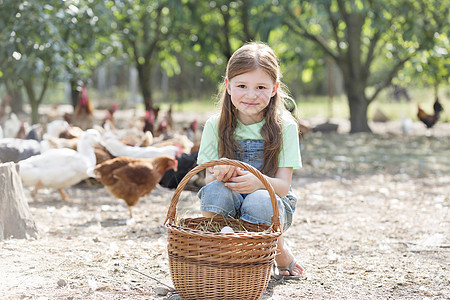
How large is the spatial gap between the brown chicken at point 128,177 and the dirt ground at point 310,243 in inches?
9.4

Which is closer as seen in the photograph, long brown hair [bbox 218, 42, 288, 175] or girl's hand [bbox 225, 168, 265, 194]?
girl's hand [bbox 225, 168, 265, 194]

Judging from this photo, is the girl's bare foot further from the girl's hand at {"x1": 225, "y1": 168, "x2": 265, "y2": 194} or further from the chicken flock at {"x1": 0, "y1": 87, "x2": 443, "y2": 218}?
the chicken flock at {"x1": 0, "y1": 87, "x2": 443, "y2": 218}

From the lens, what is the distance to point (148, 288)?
2900 millimetres

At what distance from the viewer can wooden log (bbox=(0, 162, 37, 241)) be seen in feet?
12.6

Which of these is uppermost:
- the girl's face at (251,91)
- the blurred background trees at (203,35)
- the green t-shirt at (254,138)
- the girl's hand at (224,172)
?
the blurred background trees at (203,35)

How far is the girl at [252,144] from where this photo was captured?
2.81 metres

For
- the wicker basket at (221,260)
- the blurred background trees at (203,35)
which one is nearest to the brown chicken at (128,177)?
the blurred background trees at (203,35)

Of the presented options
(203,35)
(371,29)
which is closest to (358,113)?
(371,29)

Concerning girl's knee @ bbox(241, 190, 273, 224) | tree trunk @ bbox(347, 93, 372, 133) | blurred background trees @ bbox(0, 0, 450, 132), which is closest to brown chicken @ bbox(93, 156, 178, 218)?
blurred background trees @ bbox(0, 0, 450, 132)

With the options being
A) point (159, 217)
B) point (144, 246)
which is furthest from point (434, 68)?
point (144, 246)

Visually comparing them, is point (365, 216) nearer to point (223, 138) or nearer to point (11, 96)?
point (223, 138)

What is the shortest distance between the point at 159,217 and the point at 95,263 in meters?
1.62

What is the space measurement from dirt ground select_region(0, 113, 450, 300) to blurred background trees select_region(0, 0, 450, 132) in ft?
6.25

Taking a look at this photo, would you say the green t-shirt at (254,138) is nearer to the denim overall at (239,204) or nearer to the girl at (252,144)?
the girl at (252,144)
